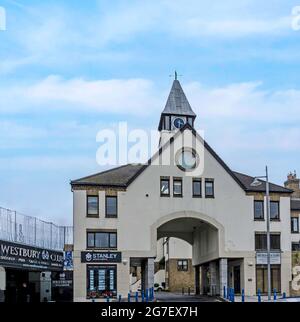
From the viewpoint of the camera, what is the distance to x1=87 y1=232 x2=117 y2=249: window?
29891 millimetres

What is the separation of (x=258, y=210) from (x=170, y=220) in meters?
4.90

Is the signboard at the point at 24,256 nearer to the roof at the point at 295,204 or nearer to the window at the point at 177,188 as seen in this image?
the window at the point at 177,188

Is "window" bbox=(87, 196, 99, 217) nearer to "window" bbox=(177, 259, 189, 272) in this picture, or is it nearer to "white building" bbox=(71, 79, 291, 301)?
"white building" bbox=(71, 79, 291, 301)

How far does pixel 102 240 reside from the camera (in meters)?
30.1

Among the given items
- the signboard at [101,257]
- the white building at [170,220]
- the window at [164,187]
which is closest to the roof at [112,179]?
the white building at [170,220]

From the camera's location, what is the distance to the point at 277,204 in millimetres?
31656

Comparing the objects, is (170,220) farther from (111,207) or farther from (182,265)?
(182,265)

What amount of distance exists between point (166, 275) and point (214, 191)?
16.1m

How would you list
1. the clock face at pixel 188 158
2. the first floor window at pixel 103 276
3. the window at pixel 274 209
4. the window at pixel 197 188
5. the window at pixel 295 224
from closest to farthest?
the clock face at pixel 188 158 < the first floor window at pixel 103 276 < the window at pixel 197 188 < the window at pixel 274 209 < the window at pixel 295 224

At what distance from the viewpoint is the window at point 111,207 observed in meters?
30.4

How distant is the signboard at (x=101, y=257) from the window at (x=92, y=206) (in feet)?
6.54

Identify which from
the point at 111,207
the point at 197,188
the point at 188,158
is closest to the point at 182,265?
the point at 197,188
